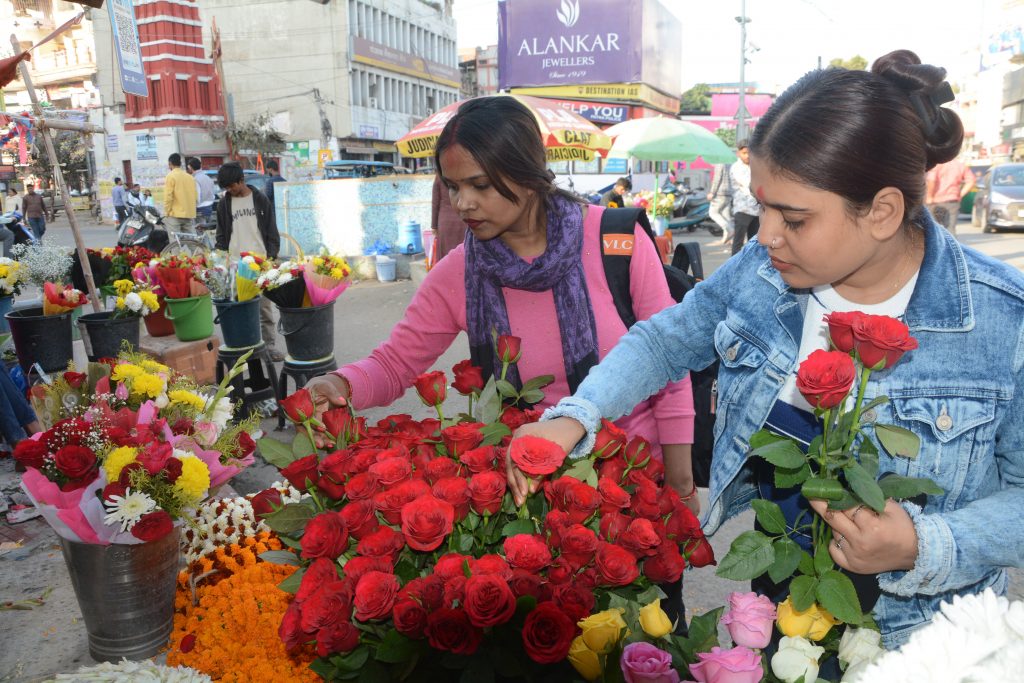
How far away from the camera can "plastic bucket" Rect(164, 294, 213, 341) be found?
4.75 metres

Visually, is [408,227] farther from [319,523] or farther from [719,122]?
[719,122]

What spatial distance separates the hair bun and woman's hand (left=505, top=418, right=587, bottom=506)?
756 mm

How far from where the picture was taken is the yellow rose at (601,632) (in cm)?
99

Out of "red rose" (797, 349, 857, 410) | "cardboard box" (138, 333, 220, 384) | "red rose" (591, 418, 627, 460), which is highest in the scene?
"red rose" (797, 349, 857, 410)

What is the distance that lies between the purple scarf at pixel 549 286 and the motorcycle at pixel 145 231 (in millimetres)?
10274

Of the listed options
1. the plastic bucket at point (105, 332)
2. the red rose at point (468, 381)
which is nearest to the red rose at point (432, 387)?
the red rose at point (468, 381)

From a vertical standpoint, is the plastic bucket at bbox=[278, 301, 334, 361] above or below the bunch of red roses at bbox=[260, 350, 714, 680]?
below

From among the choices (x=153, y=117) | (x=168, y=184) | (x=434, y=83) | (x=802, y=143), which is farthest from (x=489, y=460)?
(x=434, y=83)

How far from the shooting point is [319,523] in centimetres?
108

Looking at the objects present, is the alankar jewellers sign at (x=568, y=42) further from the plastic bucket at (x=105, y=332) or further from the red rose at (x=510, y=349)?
the red rose at (x=510, y=349)

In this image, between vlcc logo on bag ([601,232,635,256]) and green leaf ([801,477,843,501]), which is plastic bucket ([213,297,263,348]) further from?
green leaf ([801,477,843,501])

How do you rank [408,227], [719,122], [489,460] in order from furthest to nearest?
1. [719,122]
2. [408,227]
3. [489,460]

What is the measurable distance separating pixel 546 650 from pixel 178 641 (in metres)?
1.58

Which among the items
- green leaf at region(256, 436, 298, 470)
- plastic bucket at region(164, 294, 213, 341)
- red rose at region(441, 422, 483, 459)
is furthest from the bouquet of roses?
plastic bucket at region(164, 294, 213, 341)
